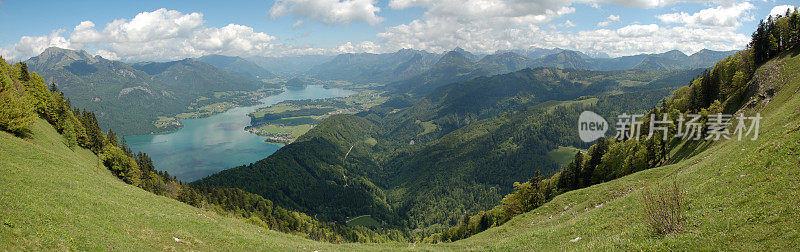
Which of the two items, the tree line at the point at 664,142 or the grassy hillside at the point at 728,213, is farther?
the tree line at the point at 664,142

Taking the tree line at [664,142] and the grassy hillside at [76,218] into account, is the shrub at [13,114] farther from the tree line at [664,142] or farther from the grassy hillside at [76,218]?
the tree line at [664,142]

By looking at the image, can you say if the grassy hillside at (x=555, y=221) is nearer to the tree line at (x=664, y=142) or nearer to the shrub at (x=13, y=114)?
the shrub at (x=13, y=114)

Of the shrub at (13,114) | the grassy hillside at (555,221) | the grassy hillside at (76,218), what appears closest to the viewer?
the grassy hillside at (555,221)

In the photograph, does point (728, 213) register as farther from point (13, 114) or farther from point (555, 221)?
point (13, 114)

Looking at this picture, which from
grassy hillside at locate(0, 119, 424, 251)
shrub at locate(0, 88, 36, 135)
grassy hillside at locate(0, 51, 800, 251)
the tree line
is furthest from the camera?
the tree line

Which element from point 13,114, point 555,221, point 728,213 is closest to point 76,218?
point 13,114

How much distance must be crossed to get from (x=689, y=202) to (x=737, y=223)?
573cm

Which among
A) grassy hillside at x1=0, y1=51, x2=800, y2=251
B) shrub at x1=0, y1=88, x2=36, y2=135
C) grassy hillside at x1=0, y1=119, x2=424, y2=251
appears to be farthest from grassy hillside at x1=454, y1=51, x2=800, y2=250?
shrub at x1=0, y1=88, x2=36, y2=135

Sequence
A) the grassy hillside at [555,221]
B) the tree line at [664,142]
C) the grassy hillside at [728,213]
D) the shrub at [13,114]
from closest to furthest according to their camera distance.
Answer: the grassy hillside at [728,213] → the grassy hillside at [555,221] → the shrub at [13,114] → the tree line at [664,142]

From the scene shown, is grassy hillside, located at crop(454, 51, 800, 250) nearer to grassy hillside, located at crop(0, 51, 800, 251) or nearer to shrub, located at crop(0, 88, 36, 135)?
grassy hillside, located at crop(0, 51, 800, 251)

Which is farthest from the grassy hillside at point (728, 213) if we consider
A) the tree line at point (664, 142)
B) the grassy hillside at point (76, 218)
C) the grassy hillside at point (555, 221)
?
the grassy hillside at point (76, 218)

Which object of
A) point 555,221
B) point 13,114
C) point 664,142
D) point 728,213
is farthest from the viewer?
point 664,142

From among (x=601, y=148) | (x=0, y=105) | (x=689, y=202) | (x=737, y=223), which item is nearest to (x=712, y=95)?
(x=601, y=148)

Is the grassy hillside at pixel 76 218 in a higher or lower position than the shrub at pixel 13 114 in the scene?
lower
